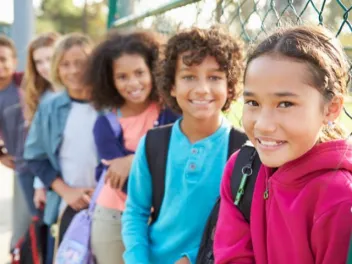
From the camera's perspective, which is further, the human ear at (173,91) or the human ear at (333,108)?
the human ear at (173,91)

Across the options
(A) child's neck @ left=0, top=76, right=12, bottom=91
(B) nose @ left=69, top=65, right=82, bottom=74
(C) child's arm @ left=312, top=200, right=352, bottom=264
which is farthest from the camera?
(A) child's neck @ left=0, top=76, right=12, bottom=91

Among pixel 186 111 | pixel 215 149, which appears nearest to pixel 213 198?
pixel 215 149

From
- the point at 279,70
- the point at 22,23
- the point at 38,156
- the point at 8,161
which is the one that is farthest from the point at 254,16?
the point at 22,23

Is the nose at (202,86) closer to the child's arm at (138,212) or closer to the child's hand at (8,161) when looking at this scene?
the child's arm at (138,212)

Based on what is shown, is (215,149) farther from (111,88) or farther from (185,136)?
(111,88)

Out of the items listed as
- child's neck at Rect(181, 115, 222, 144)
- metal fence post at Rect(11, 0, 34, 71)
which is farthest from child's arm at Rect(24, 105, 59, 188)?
metal fence post at Rect(11, 0, 34, 71)

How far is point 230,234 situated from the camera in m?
1.37

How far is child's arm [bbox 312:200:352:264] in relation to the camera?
3.57 feet

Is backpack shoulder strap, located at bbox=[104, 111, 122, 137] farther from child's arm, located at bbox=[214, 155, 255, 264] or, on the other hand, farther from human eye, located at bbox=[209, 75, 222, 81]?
child's arm, located at bbox=[214, 155, 255, 264]

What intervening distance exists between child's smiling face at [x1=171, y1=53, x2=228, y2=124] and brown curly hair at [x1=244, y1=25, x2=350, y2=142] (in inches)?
22.5

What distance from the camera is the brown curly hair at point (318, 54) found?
1182mm

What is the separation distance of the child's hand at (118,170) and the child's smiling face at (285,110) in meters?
1.11

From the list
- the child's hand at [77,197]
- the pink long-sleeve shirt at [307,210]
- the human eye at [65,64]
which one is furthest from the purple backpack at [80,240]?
the pink long-sleeve shirt at [307,210]

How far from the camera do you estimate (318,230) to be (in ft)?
3.65
